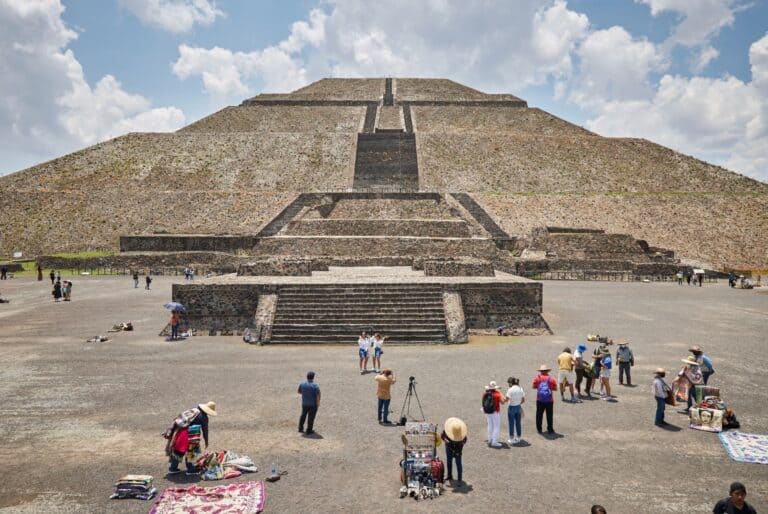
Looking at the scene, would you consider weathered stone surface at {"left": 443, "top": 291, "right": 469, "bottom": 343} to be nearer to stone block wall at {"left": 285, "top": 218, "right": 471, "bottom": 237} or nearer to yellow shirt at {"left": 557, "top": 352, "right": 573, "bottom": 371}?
yellow shirt at {"left": 557, "top": 352, "right": 573, "bottom": 371}

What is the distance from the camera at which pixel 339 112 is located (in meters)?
65.8

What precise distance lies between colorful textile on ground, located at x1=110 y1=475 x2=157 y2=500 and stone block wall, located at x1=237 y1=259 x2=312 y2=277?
1294 cm

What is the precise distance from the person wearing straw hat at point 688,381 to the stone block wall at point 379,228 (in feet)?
68.6

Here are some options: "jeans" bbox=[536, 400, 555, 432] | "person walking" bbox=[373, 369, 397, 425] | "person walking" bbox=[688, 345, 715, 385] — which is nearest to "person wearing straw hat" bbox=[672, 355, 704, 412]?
"person walking" bbox=[688, 345, 715, 385]

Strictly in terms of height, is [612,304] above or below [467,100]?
below

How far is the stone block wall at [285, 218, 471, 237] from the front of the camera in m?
30.2

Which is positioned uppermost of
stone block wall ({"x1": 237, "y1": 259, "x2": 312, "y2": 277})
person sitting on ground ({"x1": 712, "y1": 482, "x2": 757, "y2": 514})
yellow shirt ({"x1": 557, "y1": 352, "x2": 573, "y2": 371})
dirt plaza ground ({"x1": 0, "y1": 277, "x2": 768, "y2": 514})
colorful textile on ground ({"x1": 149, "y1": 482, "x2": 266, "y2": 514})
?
stone block wall ({"x1": 237, "y1": 259, "x2": 312, "y2": 277})

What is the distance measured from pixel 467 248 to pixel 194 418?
2169 centimetres

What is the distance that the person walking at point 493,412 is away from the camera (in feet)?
23.9

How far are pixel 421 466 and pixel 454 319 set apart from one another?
815 centimetres

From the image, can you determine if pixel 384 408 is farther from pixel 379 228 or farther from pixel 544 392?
pixel 379 228

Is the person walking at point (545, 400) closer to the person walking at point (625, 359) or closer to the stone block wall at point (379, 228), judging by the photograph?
the person walking at point (625, 359)

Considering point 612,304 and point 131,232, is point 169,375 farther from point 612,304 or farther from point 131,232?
point 131,232

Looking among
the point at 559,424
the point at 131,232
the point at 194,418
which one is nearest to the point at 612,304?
the point at 559,424
